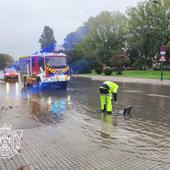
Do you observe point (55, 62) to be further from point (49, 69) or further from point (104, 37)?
point (104, 37)

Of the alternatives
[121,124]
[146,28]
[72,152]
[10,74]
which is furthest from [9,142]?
[146,28]

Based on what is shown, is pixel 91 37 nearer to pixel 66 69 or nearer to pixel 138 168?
pixel 66 69

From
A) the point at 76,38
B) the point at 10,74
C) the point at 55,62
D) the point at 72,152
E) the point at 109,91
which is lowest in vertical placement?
the point at 72,152

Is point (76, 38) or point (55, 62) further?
point (76, 38)

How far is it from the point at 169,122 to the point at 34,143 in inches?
172

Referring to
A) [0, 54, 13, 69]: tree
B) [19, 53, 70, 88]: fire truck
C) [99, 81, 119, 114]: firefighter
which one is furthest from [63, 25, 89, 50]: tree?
[99, 81, 119, 114]: firefighter

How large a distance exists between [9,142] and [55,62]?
16.9 m

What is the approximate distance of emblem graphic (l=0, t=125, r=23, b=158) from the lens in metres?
6.34

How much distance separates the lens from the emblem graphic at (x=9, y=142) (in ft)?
20.8

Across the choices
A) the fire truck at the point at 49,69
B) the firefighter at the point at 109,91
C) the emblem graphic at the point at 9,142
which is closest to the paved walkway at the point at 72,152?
the emblem graphic at the point at 9,142

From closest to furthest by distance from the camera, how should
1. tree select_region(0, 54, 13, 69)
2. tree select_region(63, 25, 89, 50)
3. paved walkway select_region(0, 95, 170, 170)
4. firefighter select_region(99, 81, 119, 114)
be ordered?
paved walkway select_region(0, 95, 170, 170), firefighter select_region(99, 81, 119, 114), tree select_region(63, 25, 89, 50), tree select_region(0, 54, 13, 69)

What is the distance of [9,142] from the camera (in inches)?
279

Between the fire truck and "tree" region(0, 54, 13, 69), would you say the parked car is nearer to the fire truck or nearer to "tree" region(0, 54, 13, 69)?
the fire truck

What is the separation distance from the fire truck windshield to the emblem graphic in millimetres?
14908
